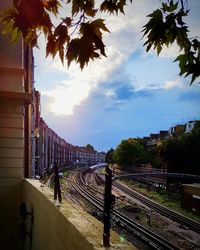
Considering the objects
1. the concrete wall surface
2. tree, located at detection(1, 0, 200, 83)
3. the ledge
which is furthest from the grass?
tree, located at detection(1, 0, 200, 83)

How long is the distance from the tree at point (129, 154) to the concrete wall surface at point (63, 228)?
6660 cm

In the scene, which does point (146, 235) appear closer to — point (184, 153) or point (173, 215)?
point (173, 215)

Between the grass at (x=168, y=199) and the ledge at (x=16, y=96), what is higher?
the ledge at (x=16, y=96)

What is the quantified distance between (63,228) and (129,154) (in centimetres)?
7009

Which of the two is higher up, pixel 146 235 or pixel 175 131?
pixel 175 131

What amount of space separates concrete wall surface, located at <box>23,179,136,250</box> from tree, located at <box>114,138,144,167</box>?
66.6m

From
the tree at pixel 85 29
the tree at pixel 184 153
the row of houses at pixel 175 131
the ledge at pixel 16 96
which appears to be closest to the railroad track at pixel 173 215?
the tree at pixel 184 153

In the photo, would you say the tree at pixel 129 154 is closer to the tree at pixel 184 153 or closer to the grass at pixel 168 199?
the grass at pixel 168 199

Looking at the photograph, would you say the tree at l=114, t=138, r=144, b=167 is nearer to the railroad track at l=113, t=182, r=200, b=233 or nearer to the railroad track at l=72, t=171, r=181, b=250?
the railroad track at l=113, t=182, r=200, b=233

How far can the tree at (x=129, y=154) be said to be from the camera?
7356 cm

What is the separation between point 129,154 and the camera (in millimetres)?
73875

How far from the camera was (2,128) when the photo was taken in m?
9.85

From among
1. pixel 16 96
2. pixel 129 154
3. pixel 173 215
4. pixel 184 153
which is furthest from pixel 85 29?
pixel 129 154

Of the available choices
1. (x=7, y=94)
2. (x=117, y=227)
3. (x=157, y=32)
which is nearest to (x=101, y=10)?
(x=157, y=32)
